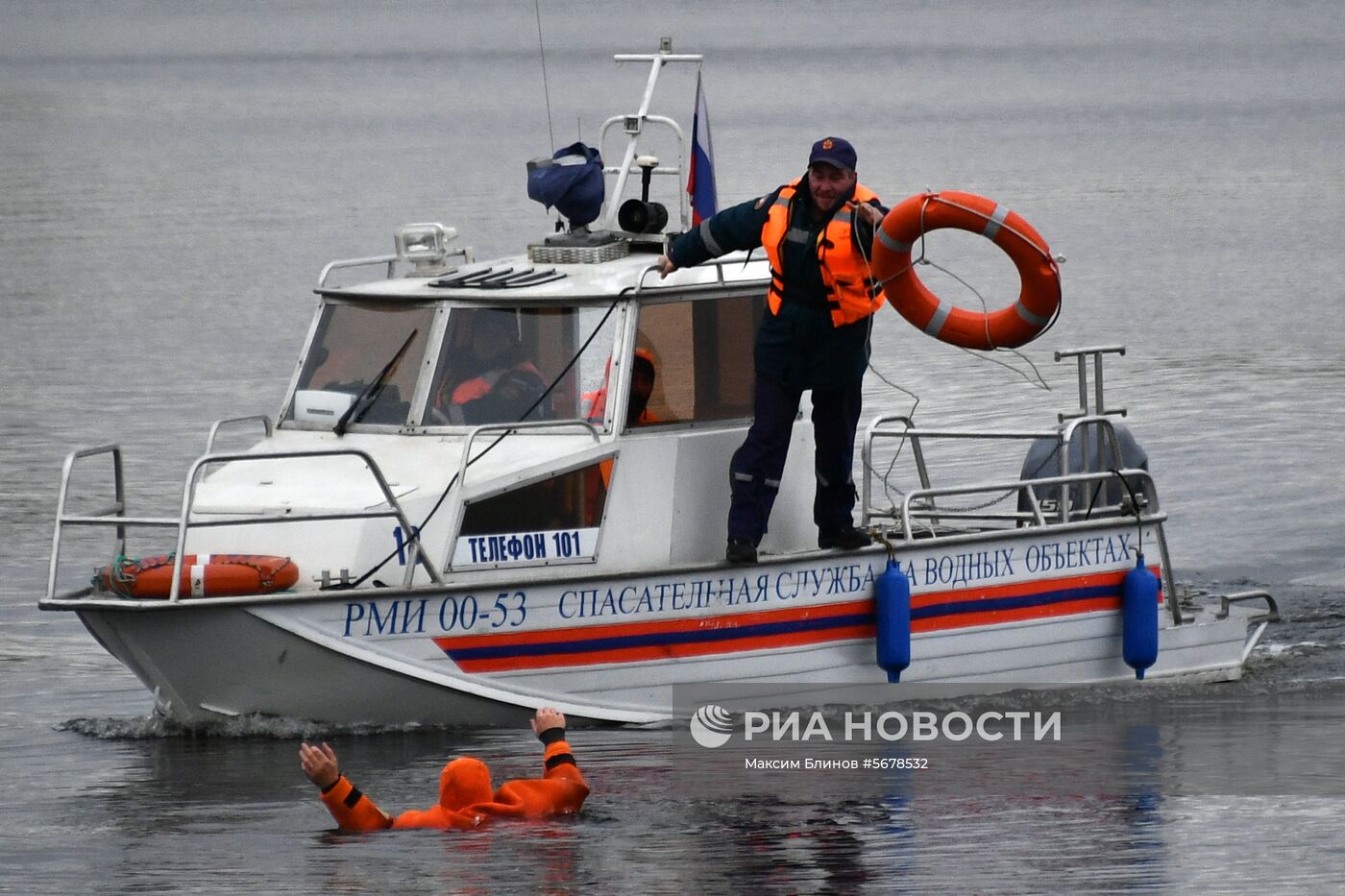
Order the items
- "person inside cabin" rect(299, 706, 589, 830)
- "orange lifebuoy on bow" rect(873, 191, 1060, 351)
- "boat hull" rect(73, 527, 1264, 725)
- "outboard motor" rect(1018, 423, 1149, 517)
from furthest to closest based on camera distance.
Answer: "outboard motor" rect(1018, 423, 1149, 517) → "orange lifebuoy on bow" rect(873, 191, 1060, 351) → "boat hull" rect(73, 527, 1264, 725) → "person inside cabin" rect(299, 706, 589, 830)

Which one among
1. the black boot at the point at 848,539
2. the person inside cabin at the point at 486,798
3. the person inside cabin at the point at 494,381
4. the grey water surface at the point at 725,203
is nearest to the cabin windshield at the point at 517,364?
the person inside cabin at the point at 494,381

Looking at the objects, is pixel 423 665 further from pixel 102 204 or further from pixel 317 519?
pixel 102 204

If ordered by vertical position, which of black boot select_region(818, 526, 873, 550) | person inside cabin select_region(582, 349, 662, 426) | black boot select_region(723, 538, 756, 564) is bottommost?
black boot select_region(723, 538, 756, 564)

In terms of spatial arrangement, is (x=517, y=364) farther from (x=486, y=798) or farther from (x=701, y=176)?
(x=486, y=798)

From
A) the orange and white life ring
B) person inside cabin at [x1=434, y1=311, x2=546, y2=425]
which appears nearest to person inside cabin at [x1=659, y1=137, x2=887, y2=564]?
person inside cabin at [x1=434, y1=311, x2=546, y2=425]

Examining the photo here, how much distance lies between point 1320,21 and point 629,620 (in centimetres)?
11556

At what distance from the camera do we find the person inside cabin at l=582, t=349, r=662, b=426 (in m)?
11.3

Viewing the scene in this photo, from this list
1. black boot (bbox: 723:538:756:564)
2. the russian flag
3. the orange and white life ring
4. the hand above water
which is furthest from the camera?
the russian flag

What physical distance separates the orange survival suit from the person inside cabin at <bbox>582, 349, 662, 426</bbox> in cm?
230

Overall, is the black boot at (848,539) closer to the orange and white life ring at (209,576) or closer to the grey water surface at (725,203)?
the grey water surface at (725,203)

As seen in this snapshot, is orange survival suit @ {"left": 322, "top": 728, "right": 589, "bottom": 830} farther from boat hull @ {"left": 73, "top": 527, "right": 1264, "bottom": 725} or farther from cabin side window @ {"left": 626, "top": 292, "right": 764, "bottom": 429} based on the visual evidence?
cabin side window @ {"left": 626, "top": 292, "right": 764, "bottom": 429}

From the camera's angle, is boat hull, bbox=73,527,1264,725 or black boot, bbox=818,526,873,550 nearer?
boat hull, bbox=73,527,1264,725

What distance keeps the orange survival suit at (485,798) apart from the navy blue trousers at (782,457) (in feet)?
6.71

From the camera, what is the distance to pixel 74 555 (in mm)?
16359
